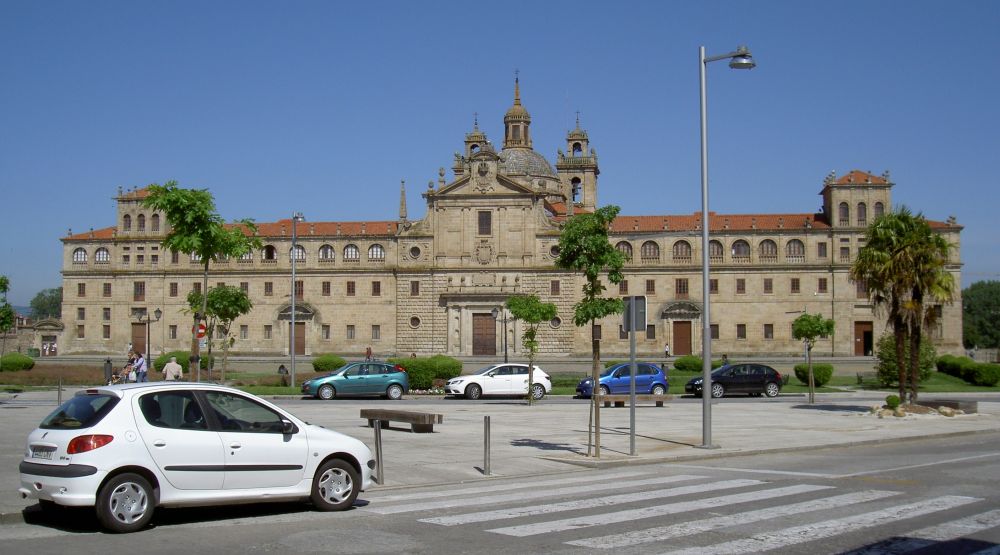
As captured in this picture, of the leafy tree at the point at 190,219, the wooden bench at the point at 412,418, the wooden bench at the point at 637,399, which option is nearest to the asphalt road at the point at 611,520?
the wooden bench at the point at 412,418

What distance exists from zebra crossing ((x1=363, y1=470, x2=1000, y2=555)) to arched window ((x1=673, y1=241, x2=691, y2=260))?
59703 millimetres

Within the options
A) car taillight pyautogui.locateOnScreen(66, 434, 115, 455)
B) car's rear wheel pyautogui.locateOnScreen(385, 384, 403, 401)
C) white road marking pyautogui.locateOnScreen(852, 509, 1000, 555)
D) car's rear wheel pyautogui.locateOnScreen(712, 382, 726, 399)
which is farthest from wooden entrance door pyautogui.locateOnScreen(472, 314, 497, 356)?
car taillight pyautogui.locateOnScreen(66, 434, 115, 455)

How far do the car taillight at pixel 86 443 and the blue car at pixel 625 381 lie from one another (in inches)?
1067

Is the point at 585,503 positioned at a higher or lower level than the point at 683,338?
lower

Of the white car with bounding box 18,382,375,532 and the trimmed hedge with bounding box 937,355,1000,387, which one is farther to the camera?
the trimmed hedge with bounding box 937,355,1000,387

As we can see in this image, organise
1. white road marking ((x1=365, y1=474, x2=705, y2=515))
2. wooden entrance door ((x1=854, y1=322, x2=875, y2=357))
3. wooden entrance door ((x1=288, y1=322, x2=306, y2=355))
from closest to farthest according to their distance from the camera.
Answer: white road marking ((x1=365, y1=474, x2=705, y2=515)), wooden entrance door ((x1=854, y1=322, x2=875, y2=357)), wooden entrance door ((x1=288, y1=322, x2=306, y2=355))

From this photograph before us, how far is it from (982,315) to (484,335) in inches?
3545

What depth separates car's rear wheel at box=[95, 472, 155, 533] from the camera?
981cm

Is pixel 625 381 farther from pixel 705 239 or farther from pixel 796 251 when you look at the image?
pixel 796 251

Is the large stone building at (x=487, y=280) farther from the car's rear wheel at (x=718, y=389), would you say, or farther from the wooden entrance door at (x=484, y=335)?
the car's rear wheel at (x=718, y=389)

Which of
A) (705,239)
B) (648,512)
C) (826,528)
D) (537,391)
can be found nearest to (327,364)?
(537,391)

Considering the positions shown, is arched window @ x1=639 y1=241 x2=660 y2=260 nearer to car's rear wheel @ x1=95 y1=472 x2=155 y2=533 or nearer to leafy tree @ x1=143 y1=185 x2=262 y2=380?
leafy tree @ x1=143 y1=185 x2=262 y2=380

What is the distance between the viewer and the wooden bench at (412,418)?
19.9 m

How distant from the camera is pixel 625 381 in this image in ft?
120
